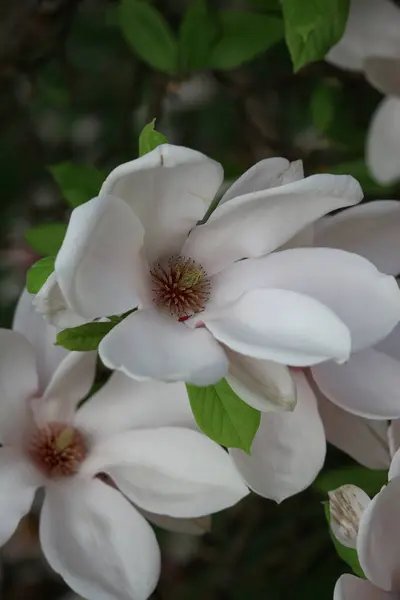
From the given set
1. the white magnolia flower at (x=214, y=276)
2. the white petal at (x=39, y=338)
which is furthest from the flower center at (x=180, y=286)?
the white petal at (x=39, y=338)

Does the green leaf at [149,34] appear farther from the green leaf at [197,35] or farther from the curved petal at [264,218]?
the curved petal at [264,218]

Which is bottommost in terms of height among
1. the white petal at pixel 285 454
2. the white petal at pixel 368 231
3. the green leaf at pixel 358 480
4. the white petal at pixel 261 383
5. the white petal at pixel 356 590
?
the green leaf at pixel 358 480

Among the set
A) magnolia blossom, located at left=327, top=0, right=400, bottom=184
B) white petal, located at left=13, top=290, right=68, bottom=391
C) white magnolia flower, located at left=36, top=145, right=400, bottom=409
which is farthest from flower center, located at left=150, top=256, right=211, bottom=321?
magnolia blossom, located at left=327, top=0, right=400, bottom=184

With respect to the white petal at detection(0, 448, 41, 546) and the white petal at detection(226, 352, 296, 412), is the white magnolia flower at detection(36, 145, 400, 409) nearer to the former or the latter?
the white petal at detection(226, 352, 296, 412)

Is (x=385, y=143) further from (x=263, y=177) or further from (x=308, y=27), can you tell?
(x=263, y=177)

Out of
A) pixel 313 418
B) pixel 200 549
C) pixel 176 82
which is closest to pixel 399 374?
pixel 313 418

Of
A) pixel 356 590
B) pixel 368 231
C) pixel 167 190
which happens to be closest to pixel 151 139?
pixel 167 190
